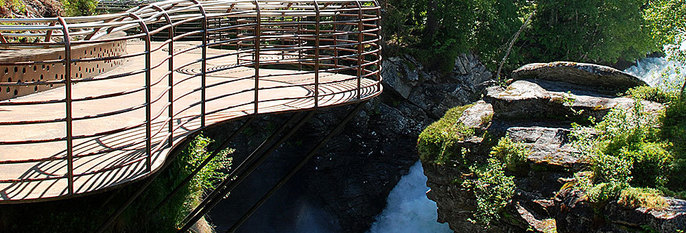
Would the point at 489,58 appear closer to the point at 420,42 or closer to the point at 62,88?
the point at 420,42

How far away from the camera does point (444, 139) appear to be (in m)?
16.6

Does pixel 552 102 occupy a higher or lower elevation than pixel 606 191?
higher

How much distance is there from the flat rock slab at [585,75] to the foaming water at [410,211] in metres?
6.53

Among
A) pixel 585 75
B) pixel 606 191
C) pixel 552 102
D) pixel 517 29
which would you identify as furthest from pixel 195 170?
pixel 517 29

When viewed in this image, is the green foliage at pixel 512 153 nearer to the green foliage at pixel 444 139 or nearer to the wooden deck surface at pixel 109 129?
the green foliage at pixel 444 139

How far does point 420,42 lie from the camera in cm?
2828

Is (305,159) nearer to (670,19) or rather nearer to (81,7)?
(670,19)

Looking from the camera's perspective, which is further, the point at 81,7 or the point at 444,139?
the point at 81,7

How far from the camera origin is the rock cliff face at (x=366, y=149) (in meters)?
23.7

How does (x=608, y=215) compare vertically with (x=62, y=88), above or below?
below

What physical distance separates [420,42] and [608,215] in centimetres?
1819

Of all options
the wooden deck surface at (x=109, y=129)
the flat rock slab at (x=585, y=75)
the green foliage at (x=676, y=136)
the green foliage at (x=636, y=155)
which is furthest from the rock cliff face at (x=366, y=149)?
the wooden deck surface at (x=109, y=129)

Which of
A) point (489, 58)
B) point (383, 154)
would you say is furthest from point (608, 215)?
point (489, 58)

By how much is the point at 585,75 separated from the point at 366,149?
10.7m
